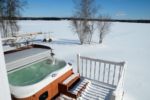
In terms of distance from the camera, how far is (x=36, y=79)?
2.62 meters

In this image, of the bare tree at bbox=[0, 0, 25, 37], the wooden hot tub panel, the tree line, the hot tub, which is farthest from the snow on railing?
the bare tree at bbox=[0, 0, 25, 37]

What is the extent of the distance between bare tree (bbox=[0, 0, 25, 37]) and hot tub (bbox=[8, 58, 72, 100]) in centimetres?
509

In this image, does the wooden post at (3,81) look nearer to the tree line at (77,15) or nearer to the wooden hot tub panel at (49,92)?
the wooden hot tub panel at (49,92)

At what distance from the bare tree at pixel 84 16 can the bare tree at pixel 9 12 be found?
3.38 m

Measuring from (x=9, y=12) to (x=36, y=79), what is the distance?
6.06 meters

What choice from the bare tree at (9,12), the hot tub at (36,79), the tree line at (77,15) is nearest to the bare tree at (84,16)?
the tree line at (77,15)

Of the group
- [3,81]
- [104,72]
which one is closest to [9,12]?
[104,72]

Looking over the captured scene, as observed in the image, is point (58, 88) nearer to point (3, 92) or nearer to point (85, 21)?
point (3, 92)

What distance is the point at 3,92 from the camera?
644 millimetres

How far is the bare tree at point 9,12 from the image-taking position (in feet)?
22.6

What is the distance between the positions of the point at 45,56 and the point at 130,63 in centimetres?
330

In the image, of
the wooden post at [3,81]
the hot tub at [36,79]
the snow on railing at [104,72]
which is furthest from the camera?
the snow on railing at [104,72]

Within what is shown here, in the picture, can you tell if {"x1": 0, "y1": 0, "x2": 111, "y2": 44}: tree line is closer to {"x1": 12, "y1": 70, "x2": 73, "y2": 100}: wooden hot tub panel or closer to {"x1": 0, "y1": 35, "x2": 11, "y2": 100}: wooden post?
{"x1": 12, "y1": 70, "x2": 73, "y2": 100}: wooden hot tub panel

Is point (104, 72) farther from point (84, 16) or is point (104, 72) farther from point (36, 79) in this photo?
point (84, 16)
